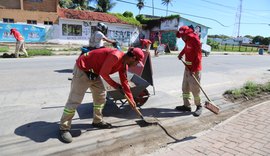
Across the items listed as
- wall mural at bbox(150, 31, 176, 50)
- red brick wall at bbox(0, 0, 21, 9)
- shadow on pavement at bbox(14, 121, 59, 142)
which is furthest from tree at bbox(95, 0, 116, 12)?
shadow on pavement at bbox(14, 121, 59, 142)

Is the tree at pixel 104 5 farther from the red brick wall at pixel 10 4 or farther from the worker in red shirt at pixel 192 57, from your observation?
the worker in red shirt at pixel 192 57

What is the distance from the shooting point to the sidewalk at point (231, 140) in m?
3.90

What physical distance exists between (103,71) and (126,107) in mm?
2240

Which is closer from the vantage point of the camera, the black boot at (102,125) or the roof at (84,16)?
the black boot at (102,125)

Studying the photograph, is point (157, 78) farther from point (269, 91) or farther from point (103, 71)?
point (103, 71)

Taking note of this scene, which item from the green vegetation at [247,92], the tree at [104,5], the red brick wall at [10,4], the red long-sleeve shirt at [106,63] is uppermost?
the tree at [104,5]

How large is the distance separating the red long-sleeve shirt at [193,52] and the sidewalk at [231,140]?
1.31 meters

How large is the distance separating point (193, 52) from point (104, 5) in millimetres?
41301

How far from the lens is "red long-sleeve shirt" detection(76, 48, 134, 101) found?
3.70 metres

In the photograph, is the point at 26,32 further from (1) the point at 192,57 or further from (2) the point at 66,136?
(2) the point at 66,136

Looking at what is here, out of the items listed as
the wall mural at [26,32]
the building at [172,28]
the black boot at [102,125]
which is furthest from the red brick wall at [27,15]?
the black boot at [102,125]

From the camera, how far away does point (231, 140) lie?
4332mm

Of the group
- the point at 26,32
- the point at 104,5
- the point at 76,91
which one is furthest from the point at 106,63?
the point at 104,5

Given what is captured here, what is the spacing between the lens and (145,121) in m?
4.52
